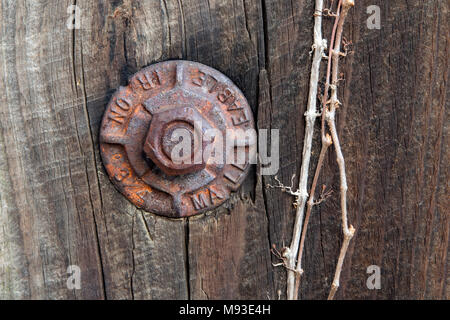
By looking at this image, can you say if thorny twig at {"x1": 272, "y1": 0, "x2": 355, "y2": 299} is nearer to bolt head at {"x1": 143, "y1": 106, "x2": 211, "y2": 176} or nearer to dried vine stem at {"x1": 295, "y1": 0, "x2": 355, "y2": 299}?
dried vine stem at {"x1": 295, "y1": 0, "x2": 355, "y2": 299}

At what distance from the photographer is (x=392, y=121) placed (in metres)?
1.43

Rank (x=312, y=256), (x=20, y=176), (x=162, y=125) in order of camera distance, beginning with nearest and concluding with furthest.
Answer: (x=162, y=125) → (x=20, y=176) → (x=312, y=256)

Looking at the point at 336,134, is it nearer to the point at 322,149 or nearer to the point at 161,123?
the point at 322,149

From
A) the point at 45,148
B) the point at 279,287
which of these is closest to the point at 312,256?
the point at 279,287

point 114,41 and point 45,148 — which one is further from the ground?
point 114,41

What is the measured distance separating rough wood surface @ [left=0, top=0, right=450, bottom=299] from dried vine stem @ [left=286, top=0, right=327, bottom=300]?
1.1 inches

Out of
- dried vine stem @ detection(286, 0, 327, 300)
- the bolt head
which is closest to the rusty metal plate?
the bolt head

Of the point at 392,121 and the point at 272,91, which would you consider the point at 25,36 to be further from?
the point at 392,121

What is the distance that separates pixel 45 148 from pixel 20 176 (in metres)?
0.13

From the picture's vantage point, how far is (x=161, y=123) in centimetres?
129

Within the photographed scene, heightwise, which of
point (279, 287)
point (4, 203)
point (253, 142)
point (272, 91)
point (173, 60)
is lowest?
point (279, 287)

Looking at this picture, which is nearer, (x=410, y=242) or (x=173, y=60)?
(x=173, y=60)

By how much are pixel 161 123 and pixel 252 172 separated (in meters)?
0.36

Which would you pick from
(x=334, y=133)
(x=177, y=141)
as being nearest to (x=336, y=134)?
(x=334, y=133)
